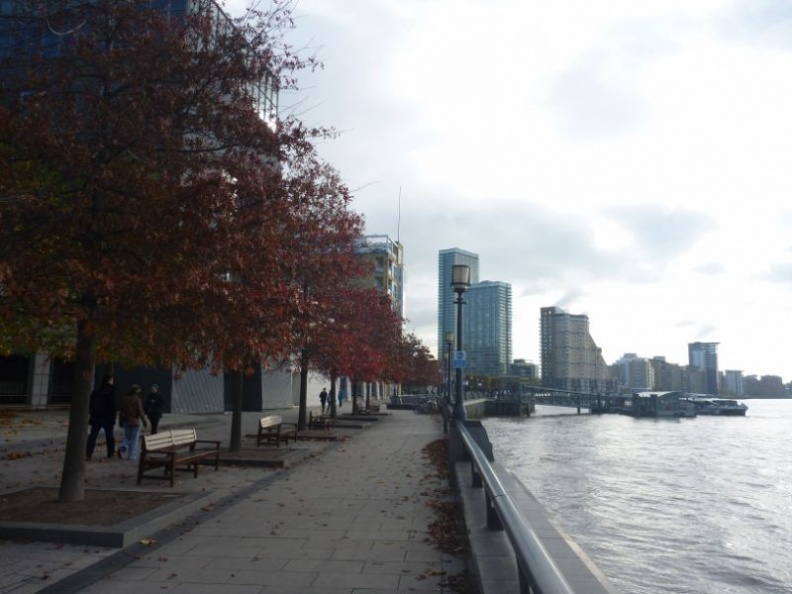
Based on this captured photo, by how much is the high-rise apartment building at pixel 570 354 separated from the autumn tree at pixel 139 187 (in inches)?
6554

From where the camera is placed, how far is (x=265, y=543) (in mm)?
7223

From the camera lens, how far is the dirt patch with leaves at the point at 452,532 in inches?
223

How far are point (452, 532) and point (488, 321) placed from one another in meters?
148

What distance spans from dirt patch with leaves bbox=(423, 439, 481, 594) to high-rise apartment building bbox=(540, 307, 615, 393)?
16381 centimetres

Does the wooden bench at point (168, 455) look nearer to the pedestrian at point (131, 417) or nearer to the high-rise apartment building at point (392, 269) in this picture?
the pedestrian at point (131, 417)

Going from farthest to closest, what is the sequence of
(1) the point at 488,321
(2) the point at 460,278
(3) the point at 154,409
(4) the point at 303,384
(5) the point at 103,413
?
(1) the point at 488,321 → (4) the point at 303,384 → (3) the point at 154,409 → (2) the point at 460,278 → (5) the point at 103,413

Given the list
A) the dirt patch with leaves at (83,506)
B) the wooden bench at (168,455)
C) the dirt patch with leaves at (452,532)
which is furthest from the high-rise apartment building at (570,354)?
the dirt patch with leaves at (83,506)

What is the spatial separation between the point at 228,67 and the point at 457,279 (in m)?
8.23

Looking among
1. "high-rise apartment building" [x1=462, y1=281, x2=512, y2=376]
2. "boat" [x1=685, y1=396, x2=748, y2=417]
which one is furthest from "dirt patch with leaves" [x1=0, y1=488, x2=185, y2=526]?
"high-rise apartment building" [x1=462, y1=281, x2=512, y2=376]

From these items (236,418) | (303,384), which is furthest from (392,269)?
(236,418)

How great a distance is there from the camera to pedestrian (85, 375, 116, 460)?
14.0m

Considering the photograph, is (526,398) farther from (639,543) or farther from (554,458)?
(639,543)

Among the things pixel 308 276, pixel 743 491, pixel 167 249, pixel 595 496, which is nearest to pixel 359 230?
pixel 308 276

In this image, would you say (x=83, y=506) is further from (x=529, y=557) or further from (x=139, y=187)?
(x=529, y=557)
